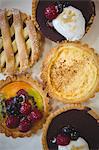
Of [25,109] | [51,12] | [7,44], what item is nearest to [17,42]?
[7,44]

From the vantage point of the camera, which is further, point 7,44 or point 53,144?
point 7,44

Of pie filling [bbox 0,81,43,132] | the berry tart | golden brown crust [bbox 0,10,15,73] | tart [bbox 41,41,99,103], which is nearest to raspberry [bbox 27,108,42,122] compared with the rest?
pie filling [bbox 0,81,43,132]

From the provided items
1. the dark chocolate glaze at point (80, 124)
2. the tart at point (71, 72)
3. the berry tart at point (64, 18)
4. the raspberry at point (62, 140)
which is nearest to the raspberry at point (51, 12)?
the berry tart at point (64, 18)

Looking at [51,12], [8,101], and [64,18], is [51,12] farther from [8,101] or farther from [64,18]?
[8,101]

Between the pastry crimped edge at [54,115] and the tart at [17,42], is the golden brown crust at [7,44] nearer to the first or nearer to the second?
the tart at [17,42]

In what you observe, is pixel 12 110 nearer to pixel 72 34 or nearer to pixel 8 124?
pixel 8 124
